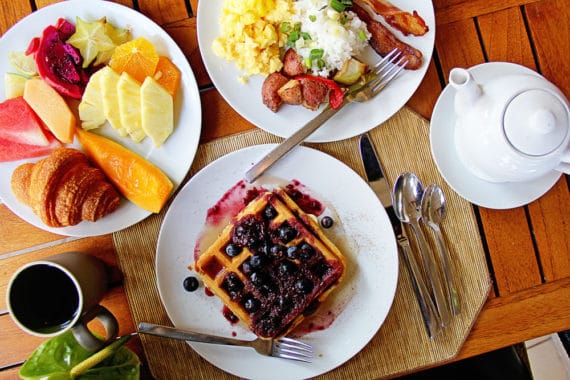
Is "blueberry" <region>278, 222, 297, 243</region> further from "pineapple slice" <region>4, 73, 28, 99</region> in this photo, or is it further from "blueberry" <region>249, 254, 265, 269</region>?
"pineapple slice" <region>4, 73, 28, 99</region>

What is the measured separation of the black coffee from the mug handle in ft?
0.12

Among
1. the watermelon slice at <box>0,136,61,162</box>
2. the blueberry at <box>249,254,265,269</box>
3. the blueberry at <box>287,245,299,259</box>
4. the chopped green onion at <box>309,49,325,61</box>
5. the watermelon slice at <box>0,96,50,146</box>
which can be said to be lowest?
the blueberry at <box>249,254,265,269</box>

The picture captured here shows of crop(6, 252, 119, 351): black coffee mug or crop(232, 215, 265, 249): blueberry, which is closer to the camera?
crop(6, 252, 119, 351): black coffee mug

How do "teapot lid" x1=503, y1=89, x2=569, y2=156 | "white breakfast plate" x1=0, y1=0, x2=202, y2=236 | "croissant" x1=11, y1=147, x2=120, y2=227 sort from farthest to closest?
1. "white breakfast plate" x1=0, y1=0, x2=202, y2=236
2. "croissant" x1=11, y1=147, x2=120, y2=227
3. "teapot lid" x1=503, y1=89, x2=569, y2=156

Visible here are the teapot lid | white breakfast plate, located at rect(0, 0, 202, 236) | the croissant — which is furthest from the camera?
white breakfast plate, located at rect(0, 0, 202, 236)

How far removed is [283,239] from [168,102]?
1.63 feet

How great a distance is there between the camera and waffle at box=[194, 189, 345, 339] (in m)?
1.37

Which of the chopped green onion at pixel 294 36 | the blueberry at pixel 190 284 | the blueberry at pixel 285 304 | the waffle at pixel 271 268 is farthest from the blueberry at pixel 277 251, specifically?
the chopped green onion at pixel 294 36

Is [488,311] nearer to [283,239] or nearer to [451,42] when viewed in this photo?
[283,239]

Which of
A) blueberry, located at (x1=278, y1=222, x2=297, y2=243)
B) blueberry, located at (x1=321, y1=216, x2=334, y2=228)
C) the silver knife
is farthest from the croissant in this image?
the silver knife

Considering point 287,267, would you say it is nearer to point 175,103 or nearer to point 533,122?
point 175,103

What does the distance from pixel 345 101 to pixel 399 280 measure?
0.54 metres

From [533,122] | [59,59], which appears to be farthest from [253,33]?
[533,122]

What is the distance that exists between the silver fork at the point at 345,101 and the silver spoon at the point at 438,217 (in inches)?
13.1
